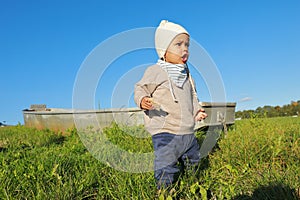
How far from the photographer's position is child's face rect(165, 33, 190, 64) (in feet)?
8.58

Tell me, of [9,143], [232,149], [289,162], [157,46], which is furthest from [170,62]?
[9,143]

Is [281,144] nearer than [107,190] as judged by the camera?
No

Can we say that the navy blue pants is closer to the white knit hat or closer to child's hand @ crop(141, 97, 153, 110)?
child's hand @ crop(141, 97, 153, 110)

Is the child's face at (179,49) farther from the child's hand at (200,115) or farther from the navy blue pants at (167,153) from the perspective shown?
the navy blue pants at (167,153)

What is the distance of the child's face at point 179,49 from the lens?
262 cm

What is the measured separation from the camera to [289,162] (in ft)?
10.4

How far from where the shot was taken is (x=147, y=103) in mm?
2373

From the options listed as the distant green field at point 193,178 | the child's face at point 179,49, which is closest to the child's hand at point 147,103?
the child's face at point 179,49

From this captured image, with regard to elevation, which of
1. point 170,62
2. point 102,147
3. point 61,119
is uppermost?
point 61,119

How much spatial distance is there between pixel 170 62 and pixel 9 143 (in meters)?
4.89

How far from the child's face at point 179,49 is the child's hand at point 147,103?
0.50 metres

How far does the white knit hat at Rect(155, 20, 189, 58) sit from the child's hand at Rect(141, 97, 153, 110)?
536 millimetres

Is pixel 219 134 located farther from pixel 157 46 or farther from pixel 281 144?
pixel 157 46

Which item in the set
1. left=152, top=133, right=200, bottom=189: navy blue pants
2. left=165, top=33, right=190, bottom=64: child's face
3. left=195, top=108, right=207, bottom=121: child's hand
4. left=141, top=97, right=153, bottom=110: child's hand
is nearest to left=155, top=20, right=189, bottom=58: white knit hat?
left=165, top=33, right=190, bottom=64: child's face
